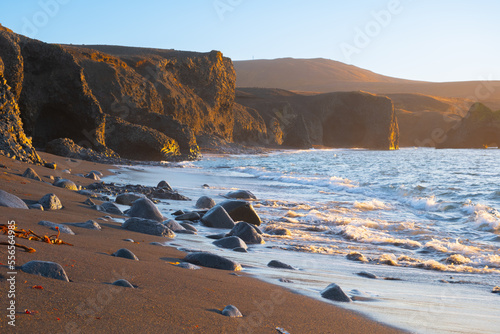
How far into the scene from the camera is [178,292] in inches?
126

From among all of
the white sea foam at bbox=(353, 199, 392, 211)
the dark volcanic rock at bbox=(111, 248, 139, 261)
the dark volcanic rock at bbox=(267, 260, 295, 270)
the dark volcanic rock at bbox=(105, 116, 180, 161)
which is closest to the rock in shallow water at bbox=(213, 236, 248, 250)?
the dark volcanic rock at bbox=(267, 260, 295, 270)

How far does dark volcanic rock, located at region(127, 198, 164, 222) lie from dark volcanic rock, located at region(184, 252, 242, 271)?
278 cm

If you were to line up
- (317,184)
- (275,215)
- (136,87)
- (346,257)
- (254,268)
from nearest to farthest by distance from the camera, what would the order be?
(254,268) → (346,257) → (275,215) → (317,184) → (136,87)

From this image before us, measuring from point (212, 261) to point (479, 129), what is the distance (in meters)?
99.2

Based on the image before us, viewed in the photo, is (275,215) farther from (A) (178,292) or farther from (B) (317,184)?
(B) (317,184)

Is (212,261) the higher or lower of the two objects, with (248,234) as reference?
higher

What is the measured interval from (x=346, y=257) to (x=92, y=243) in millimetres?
3262

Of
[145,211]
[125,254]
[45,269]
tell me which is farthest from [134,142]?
[45,269]

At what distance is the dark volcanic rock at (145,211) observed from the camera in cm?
732

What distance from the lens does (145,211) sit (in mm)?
7379

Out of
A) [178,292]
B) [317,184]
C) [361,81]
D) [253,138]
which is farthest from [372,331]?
[361,81]

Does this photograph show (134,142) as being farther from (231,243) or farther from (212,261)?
(212,261)

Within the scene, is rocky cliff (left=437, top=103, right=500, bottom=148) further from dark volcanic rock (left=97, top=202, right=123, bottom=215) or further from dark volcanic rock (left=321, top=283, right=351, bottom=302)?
dark volcanic rock (left=321, top=283, right=351, bottom=302)

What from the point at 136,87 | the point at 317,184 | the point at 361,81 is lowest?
the point at 317,184
